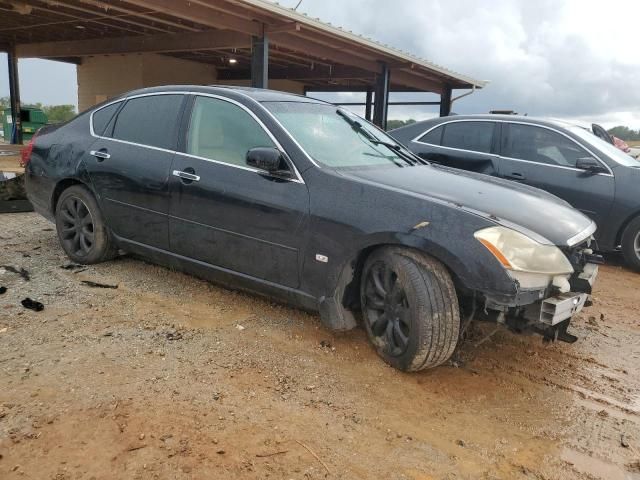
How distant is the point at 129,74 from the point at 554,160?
45.1 feet

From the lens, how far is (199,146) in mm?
3881

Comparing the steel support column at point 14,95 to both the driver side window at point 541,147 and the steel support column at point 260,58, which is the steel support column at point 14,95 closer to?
the steel support column at point 260,58

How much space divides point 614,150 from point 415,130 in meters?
2.38

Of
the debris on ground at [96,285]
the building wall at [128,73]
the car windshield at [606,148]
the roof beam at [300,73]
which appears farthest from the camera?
the roof beam at [300,73]

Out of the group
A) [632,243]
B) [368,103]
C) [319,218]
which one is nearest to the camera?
[319,218]

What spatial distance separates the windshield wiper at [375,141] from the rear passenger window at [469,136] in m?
2.50

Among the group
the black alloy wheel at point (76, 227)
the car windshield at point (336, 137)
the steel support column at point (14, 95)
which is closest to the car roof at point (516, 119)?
the car windshield at point (336, 137)

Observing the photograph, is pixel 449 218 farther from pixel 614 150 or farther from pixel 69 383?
pixel 614 150

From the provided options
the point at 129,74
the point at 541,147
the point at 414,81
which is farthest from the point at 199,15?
the point at 414,81

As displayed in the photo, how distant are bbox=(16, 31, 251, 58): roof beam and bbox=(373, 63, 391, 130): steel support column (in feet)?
16.7

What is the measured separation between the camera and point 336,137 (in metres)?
3.80

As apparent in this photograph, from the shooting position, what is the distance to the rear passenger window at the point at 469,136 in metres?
6.41

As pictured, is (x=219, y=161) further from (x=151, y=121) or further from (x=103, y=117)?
(x=103, y=117)

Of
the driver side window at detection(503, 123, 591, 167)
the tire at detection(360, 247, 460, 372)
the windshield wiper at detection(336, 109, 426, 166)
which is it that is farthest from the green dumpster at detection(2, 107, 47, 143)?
the tire at detection(360, 247, 460, 372)
